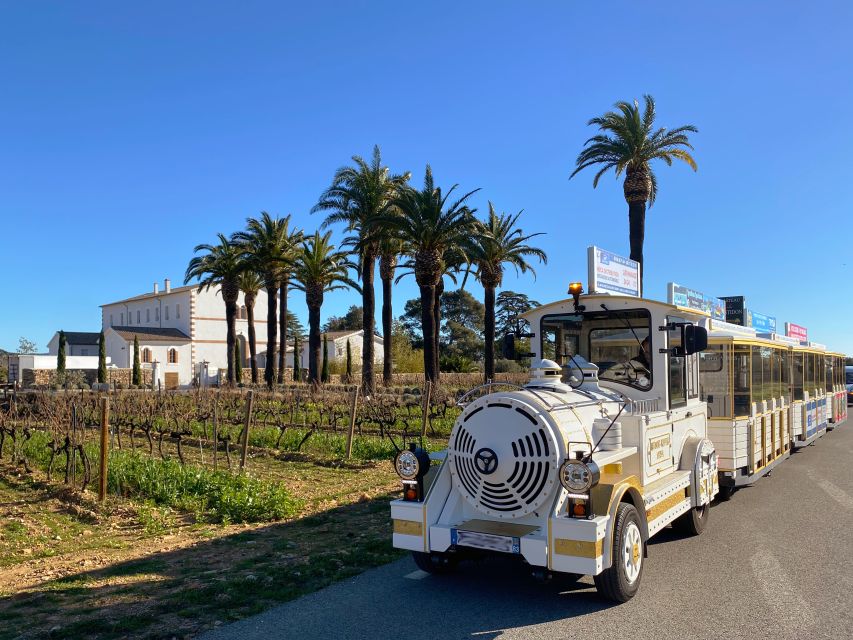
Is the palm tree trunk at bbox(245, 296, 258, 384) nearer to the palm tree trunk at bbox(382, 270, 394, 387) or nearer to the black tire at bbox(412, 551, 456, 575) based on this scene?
the palm tree trunk at bbox(382, 270, 394, 387)

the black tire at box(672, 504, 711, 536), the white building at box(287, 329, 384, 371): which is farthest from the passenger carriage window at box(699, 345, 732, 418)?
the white building at box(287, 329, 384, 371)

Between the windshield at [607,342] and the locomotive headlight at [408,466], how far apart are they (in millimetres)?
2088

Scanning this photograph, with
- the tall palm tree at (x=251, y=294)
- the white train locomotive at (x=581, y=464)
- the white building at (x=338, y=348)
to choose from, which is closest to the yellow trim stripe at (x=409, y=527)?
the white train locomotive at (x=581, y=464)

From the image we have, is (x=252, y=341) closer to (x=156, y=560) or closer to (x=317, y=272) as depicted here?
(x=317, y=272)

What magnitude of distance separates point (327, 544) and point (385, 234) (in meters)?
21.2

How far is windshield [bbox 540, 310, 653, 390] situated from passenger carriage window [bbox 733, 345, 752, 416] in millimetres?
3535

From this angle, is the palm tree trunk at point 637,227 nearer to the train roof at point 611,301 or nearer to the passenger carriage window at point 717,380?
the passenger carriage window at point 717,380

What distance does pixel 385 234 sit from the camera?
27.9 m

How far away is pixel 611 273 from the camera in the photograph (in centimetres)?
1070

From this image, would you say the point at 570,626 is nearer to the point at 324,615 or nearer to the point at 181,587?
the point at 324,615

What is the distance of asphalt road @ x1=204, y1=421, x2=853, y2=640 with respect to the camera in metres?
4.91

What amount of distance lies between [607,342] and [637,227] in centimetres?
2086

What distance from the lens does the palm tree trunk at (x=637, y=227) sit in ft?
87.5

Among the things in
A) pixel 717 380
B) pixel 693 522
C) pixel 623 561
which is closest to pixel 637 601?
pixel 623 561
